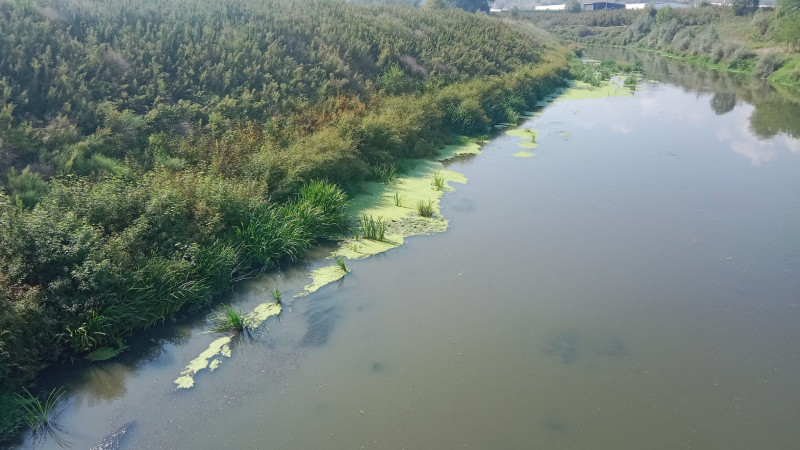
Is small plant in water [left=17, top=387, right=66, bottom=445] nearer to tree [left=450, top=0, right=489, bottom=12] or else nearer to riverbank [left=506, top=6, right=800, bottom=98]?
riverbank [left=506, top=6, right=800, bottom=98]

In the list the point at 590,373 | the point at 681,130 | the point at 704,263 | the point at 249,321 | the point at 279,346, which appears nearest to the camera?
the point at 590,373

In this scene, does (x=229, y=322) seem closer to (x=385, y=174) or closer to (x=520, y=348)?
(x=520, y=348)

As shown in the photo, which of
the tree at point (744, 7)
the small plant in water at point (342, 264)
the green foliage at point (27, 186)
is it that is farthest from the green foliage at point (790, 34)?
the green foliage at point (27, 186)

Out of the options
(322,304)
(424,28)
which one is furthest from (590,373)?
(424,28)

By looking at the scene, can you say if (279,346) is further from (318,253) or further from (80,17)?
(80,17)

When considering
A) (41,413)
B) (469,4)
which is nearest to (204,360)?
(41,413)

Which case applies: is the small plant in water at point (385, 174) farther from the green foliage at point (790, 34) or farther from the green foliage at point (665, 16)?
the green foliage at point (665, 16)
